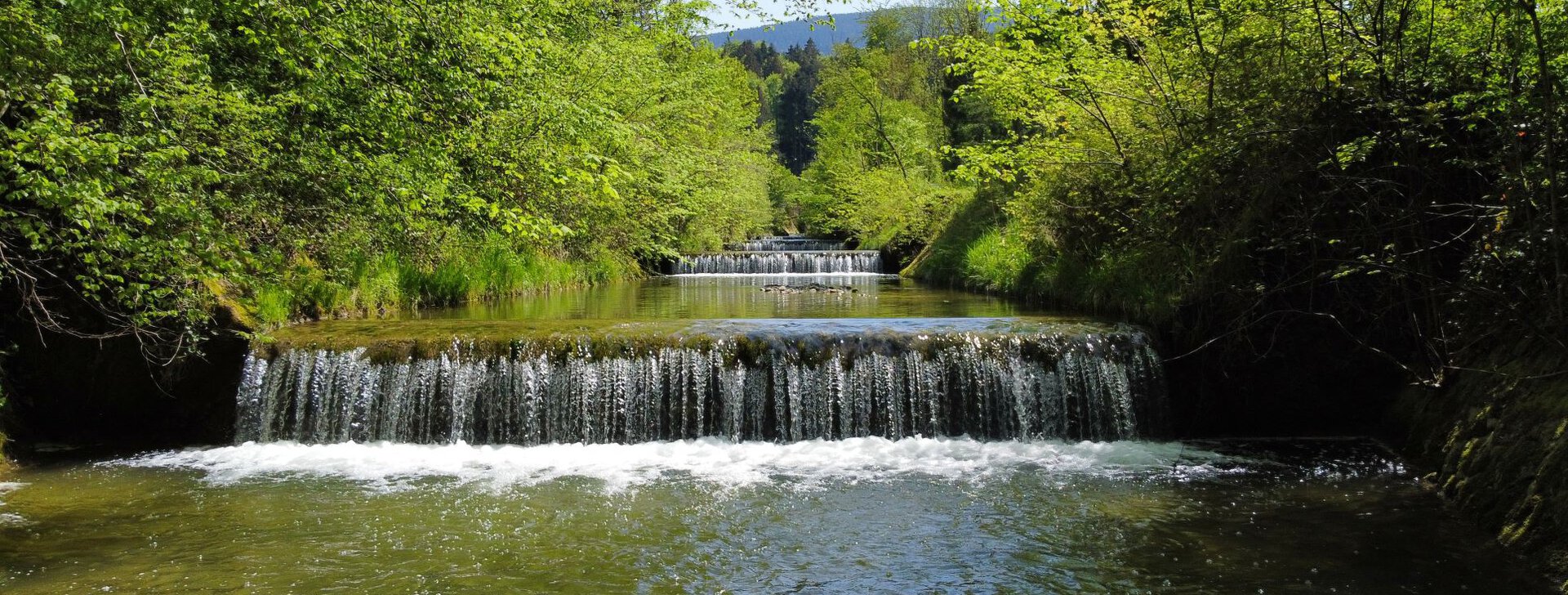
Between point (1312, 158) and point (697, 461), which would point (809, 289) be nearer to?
point (697, 461)

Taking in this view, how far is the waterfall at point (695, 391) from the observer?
365 inches

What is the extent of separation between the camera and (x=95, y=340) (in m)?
9.10

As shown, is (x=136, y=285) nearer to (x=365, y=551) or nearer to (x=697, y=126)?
(x=365, y=551)

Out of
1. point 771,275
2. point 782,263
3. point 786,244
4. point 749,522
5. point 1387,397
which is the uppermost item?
point 786,244

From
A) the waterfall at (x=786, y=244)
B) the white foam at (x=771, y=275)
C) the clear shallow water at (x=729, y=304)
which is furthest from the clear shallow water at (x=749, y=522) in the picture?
the waterfall at (x=786, y=244)

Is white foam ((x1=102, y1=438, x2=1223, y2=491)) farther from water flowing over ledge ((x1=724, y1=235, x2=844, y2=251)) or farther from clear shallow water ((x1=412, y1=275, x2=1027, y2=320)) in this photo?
water flowing over ledge ((x1=724, y1=235, x2=844, y2=251))

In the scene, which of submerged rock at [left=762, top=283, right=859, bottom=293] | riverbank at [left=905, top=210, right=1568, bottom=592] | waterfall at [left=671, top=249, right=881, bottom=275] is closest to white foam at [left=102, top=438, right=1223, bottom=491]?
riverbank at [left=905, top=210, right=1568, bottom=592]

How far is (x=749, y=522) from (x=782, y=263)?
21.2 metres

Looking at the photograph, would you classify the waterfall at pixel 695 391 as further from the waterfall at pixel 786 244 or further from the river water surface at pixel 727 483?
the waterfall at pixel 786 244

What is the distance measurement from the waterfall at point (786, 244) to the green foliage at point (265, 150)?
2024 cm

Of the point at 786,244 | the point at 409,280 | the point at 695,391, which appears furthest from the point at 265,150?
the point at 786,244

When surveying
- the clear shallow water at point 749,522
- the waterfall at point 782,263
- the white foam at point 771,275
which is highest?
the waterfall at point 782,263

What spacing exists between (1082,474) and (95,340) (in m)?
9.05

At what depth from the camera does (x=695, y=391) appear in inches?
372
